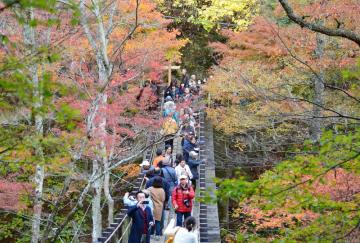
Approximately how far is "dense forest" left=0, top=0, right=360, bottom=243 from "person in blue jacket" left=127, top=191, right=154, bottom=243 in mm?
1139

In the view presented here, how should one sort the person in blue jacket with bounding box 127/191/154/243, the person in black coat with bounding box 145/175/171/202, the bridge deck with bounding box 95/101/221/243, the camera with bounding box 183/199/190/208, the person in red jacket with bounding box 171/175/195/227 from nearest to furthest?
1. the person in blue jacket with bounding box 127/191/154/243
2. the bridge deck with bounding box 95/101/221/243
3. the person in red jacket with bounding box 171/175/195/227
4. the camera with bounding box 183/199/190/208
5. the person in black coat with bounding box 145/175/171/202

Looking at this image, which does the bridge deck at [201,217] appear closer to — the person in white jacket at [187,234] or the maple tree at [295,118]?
the person in white jacket at [187,234]

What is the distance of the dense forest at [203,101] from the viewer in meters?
5.66

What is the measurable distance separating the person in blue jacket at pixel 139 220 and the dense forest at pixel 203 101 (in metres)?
1.14

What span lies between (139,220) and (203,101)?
13.5 m

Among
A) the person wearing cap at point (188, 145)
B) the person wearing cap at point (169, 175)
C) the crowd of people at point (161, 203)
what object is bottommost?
the crowd of people at point (161, 203)

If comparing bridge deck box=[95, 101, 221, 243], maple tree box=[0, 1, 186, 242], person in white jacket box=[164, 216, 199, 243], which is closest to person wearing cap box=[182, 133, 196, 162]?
bridge deck box=[95, 101, 221, 243]

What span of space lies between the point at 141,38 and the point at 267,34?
478 cm

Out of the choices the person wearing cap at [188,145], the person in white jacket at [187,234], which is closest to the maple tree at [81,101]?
the person in white jacket at [187,234]

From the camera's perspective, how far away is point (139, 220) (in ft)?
32.5

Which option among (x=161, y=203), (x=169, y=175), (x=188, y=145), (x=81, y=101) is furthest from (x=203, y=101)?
(x=161, y=203)

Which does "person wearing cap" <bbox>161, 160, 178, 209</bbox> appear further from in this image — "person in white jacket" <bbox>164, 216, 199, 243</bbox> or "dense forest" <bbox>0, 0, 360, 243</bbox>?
"person in white jacket" <bbox>164, 216, 199, 243</bbox>

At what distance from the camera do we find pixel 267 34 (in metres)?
19.4

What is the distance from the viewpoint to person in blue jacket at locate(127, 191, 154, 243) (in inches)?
388
